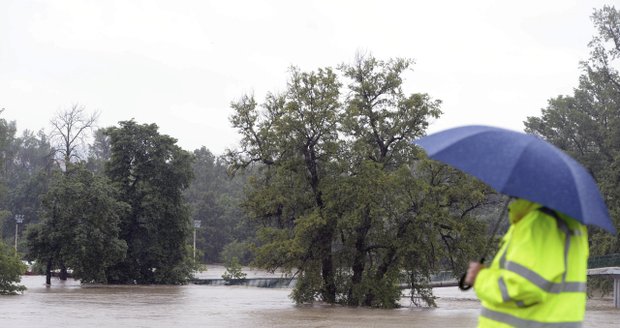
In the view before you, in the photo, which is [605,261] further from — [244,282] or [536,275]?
[536,275]

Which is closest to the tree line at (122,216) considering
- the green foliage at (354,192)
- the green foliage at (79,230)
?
the green foliage at (79,230)

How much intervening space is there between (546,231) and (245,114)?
31.3 metres

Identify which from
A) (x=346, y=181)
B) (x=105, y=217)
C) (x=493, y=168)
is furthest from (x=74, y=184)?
(x=493, y=168)

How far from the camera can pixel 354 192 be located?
108 ft

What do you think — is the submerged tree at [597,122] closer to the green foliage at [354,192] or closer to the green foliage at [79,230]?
the green foliage at [354,192]

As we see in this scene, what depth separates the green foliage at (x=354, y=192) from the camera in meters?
33.3

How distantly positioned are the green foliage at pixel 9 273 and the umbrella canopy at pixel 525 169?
110ft

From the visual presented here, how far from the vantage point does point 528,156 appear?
4340 millimetres

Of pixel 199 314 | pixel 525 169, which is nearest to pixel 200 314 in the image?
pixel 199 314

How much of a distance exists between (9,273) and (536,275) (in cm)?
3456

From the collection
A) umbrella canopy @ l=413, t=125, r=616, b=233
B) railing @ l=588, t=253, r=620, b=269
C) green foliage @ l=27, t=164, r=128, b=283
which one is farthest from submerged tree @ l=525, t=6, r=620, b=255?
umbrella canopy @ l=413, t=125, r=616, b=233

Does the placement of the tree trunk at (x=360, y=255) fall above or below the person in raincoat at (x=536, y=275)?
above

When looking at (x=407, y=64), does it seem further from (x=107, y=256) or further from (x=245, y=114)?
(x=107, y=256)

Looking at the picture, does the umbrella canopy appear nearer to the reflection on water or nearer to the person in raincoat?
the person in raincoat
